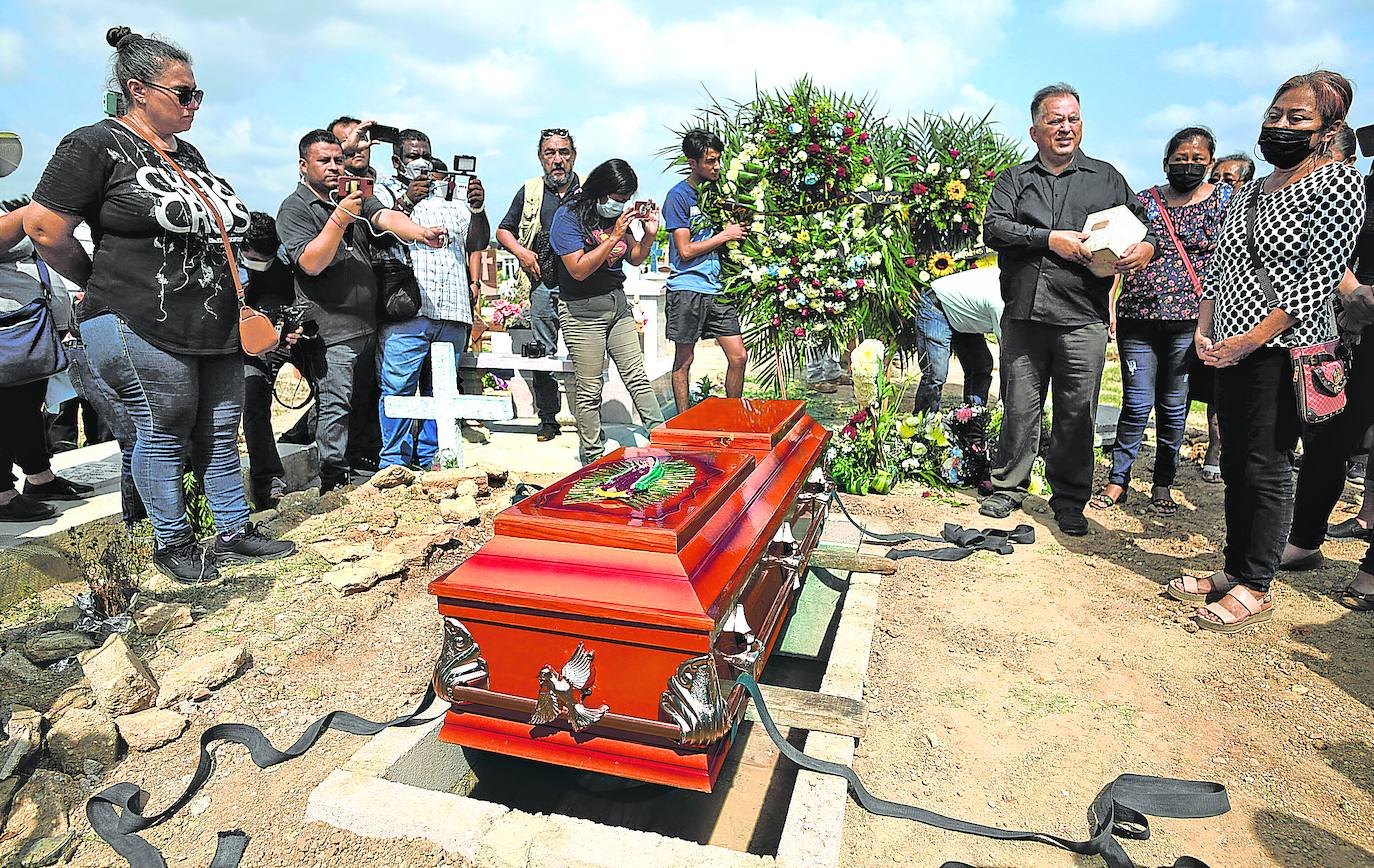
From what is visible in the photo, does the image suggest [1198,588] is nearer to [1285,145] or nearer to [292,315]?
[1285,145]

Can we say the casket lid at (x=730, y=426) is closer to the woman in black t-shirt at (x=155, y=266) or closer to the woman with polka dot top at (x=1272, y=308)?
the woman with polka dot top at (x=1272, y=308)

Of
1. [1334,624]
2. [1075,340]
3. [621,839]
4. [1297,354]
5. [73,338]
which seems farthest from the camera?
[73,338]

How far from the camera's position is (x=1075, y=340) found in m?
3.93

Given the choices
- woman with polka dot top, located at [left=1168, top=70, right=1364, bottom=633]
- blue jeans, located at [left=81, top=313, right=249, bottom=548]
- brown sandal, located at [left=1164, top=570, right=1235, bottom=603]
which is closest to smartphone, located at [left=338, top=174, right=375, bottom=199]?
blue jeans, located at [left=81, top=313, right=249, bottom=548]

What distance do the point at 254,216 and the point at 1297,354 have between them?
4.82 m

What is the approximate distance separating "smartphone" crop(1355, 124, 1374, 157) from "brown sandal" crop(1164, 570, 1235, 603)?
2.03 m

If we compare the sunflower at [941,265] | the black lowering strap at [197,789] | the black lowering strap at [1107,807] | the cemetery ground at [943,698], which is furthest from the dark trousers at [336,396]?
the sunflower at [941,265]

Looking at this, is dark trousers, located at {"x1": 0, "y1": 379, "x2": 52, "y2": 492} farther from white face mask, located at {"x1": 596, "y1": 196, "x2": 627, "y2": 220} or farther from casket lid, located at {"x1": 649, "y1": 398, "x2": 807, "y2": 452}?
casket lid, located at {"x1": 649, "y1": 398, "x2": 807, "y2": 452}

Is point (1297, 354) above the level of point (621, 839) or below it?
above

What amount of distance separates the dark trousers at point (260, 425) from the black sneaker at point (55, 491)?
822mm

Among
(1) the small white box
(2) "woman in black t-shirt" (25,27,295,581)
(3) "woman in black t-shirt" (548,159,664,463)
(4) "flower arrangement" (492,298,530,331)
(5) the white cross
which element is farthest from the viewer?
(4) "flower arrangement" (492,298,530,331)

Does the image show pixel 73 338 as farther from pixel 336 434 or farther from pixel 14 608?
pixel 14 608

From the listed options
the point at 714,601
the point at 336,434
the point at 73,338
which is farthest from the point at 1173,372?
the point at 73,338

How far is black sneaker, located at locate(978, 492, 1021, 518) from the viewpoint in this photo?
436 centimetres
